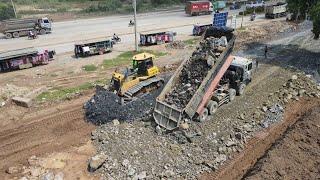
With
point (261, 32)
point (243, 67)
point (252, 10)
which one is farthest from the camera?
point (252, 10)

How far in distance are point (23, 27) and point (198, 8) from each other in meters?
30.2

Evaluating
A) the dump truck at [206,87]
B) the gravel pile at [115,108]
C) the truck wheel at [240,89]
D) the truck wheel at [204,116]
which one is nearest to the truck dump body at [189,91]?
the dump truck at [206,87]

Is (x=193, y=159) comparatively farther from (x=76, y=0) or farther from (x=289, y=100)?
(x=76, y=0)

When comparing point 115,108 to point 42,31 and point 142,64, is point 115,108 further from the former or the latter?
point 42,31

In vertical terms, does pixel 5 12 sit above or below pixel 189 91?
above

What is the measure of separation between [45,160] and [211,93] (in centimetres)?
956

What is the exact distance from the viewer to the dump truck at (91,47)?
34.2 meters

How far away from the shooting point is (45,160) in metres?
16.9

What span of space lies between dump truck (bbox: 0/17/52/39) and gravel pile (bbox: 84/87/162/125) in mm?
30154

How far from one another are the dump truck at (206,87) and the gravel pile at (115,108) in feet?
4.32

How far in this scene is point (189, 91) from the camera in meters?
19.1

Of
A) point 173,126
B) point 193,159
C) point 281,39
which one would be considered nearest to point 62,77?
point 173,126

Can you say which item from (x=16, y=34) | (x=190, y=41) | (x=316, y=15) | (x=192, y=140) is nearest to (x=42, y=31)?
(x=16, y=34)

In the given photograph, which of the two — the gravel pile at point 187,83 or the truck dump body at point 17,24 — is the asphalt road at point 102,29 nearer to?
the truck dump body at point 17,24
